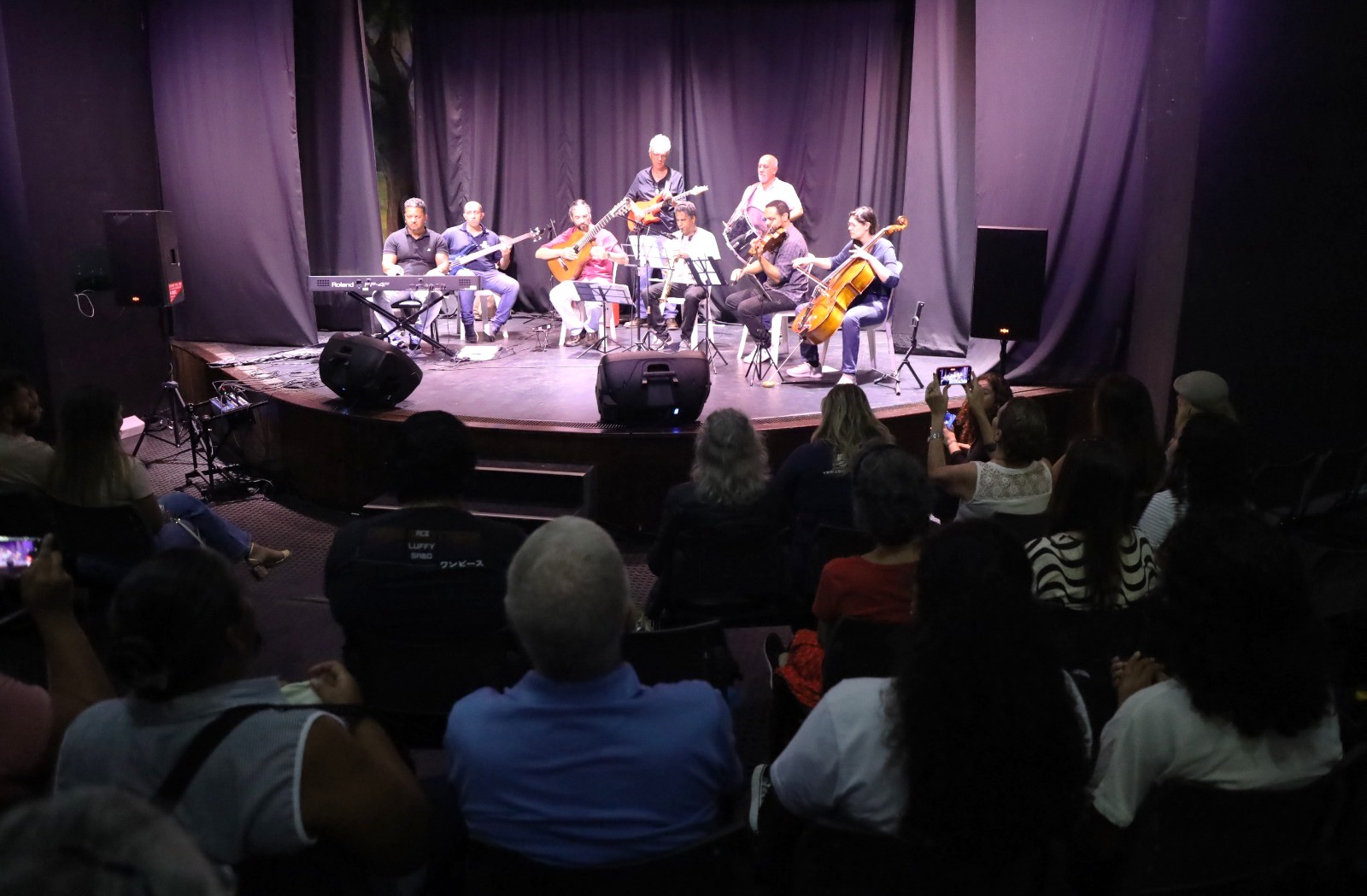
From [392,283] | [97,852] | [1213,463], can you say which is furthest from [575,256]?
[97,852]

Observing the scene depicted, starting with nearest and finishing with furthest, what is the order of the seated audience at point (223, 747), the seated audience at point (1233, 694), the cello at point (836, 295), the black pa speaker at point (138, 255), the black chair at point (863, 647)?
the seated audience at point (223, 747) → the seated audience at point (1233, 694) → the black chair at point (863, 647) → the cello at point (836, 295) → the black pa speaker at point (138, 255)

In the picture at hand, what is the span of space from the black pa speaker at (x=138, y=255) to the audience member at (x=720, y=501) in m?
4.69

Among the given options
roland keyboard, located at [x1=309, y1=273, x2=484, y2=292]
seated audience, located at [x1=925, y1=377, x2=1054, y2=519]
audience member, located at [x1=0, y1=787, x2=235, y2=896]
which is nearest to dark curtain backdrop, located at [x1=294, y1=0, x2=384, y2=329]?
roland keyboard, located at [x1=309, y1=273, x2=484, y2=292]

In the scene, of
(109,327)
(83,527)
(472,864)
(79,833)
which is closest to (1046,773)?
(472,864)

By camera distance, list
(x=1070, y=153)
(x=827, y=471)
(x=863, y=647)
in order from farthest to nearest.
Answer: (x=1070, y=153) → (x=827, y=471) → (x=863, y=647)

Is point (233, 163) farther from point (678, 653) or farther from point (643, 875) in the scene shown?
point (643, 875)

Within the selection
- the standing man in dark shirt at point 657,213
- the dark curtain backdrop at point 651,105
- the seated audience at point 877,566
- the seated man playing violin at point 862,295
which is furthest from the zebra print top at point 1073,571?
the dark curtain backdrop at point 651,105

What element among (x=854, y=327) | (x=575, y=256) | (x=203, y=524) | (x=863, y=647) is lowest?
(x=203, y=524)

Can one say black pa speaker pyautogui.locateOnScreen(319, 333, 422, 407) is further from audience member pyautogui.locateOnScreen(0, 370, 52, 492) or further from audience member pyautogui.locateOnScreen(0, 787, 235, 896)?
audience member pyautogui.locateOnScreen(0, 787, 235, 896)

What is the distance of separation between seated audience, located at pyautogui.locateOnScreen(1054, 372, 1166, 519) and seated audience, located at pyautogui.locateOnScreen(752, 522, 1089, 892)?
1957 millimetres

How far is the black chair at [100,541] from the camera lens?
3.23 m

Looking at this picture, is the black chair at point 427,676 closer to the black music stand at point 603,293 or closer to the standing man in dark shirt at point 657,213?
the black music stand at point 603,293

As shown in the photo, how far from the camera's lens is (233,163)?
7.14 m

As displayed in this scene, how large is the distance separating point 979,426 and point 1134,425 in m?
0.75
